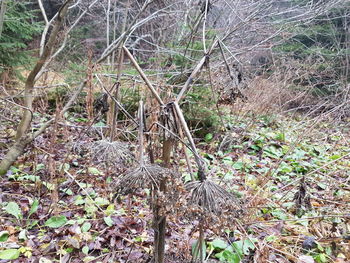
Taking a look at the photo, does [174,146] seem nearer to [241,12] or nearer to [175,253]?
[175,253]

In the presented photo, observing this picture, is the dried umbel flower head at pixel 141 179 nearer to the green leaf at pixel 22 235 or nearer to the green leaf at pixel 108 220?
the green leaf at pixel 108 220

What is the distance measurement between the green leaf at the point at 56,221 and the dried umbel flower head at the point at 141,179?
5.48ft

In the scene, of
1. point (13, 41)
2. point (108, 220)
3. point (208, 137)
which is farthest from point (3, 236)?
point (13, 41)

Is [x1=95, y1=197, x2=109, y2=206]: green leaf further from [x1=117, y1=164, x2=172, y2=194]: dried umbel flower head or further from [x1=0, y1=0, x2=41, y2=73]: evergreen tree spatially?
[x1=0, y1=0, x2=41, y2=73]: evergreen tree

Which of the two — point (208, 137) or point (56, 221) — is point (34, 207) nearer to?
point (56, 221)

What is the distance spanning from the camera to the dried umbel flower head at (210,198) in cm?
103

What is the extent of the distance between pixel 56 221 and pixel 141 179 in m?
1.81

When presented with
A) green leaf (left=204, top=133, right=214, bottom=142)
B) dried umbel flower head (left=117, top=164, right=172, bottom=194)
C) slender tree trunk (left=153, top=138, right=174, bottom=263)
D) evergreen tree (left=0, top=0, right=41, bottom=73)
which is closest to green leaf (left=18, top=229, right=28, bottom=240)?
slender tree trunk (left=153, top=138, right=174, bottom=263)

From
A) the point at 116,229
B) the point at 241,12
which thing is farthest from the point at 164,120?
the point at 241,12

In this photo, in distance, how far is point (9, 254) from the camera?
201cm

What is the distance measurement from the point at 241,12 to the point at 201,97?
1.71 m

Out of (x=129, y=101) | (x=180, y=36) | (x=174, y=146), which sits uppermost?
(x=180, y=36)

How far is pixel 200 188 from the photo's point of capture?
41.9 inches

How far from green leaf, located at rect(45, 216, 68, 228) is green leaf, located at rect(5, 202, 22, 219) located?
316 mm
